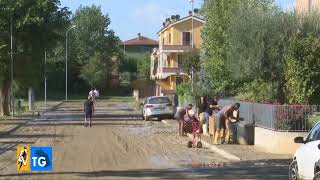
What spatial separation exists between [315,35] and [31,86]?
27.3 metres

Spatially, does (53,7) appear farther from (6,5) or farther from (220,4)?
(220,4)

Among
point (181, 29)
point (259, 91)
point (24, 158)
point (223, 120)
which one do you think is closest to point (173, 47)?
point (181, 29)

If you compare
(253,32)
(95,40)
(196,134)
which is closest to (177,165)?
(196,134)

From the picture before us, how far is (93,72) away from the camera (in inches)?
4203

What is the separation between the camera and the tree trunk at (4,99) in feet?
162

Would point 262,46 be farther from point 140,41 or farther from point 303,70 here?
point 140,41

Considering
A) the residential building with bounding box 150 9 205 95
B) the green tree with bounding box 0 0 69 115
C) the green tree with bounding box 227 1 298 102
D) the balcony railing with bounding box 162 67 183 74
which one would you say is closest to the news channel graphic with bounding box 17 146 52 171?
the green tree with bounding box 227 1 298 102

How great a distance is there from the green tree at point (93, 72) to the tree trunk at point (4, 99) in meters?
55.5

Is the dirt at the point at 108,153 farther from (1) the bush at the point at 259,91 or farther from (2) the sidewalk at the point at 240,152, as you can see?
(1) the bush at the point at 259,91

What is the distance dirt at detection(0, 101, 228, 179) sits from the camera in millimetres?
17031

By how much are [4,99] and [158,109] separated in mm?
12261

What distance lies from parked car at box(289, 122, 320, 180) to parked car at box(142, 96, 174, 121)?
2895 cm

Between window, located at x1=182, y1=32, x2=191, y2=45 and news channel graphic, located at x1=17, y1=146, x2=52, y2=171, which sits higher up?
window, located at x1=182, y1=32, x2=191, y2=45

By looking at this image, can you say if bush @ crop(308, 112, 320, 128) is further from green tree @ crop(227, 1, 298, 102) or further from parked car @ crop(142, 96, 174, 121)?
parked car @ crop(142, 96, 174, 121)
